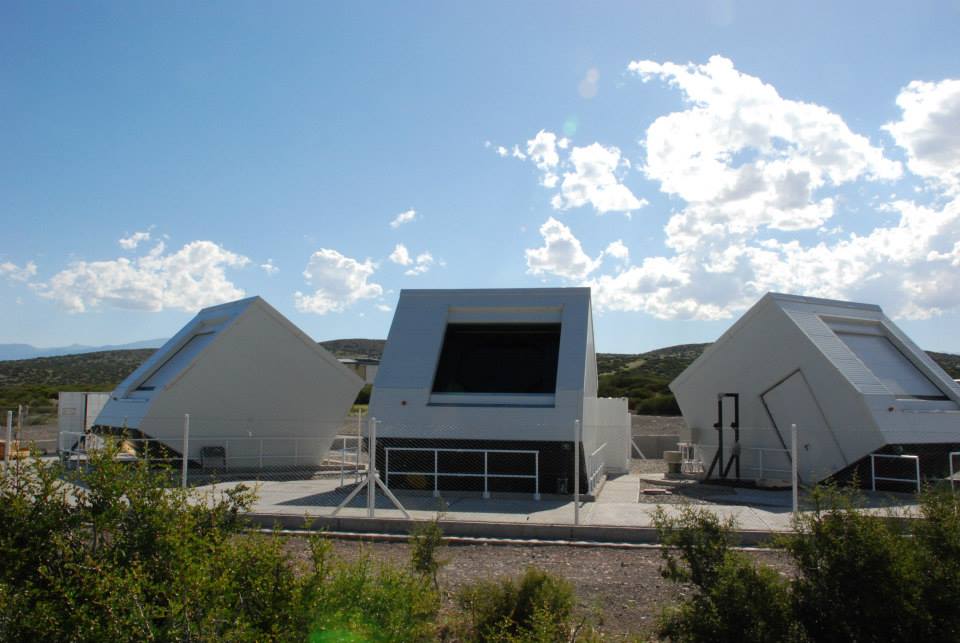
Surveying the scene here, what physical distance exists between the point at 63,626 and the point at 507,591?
281 cm

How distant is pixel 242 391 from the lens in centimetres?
1619

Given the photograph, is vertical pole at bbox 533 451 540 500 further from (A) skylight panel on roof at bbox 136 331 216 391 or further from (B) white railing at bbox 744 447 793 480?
(A) skylight panel on roof at bbox 136 331 216 391

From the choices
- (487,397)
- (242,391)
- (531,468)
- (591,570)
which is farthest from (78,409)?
(591,570)

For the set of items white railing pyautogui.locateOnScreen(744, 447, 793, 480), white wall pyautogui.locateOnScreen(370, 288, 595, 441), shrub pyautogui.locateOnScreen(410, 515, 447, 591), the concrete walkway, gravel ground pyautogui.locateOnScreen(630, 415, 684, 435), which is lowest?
the concrete walkway

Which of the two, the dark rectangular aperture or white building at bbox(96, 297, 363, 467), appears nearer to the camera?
the dark rectangular aperture

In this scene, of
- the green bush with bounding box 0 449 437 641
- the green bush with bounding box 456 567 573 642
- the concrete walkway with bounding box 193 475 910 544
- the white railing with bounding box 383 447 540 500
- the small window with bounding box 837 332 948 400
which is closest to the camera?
the green bush with bounding box 0 449 437 641

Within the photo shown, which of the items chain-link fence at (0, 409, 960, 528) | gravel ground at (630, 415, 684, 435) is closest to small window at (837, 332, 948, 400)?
chain-link fence at (0, 409, 960, 528)

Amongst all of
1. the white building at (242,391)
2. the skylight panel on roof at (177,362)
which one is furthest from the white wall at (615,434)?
the skylight panel on roof at (177,362)

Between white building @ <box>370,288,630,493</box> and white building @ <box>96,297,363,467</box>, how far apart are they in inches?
130

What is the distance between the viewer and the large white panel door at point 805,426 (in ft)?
44.3

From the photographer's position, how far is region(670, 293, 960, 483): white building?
1308cm

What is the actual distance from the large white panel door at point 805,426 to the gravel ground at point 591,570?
227 inches

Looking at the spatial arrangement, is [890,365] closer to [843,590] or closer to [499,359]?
[499,359]

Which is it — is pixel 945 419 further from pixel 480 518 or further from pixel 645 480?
pixel 480 518
